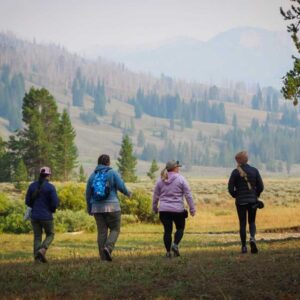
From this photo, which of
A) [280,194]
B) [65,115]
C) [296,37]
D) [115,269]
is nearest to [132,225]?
[296,37]

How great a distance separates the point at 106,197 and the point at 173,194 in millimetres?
1481

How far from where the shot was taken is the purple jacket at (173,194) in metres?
14.1

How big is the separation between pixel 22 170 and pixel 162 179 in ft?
204

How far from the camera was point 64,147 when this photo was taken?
8150 centimetres

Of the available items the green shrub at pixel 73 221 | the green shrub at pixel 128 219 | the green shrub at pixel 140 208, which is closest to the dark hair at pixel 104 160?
the green shrub at pixel 73 221

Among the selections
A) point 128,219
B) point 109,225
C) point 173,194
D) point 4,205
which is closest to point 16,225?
point 4,205

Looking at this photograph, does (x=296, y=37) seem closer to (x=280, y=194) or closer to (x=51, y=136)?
(x=280, y=194)

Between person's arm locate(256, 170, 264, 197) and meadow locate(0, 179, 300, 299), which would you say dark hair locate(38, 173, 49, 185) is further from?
person's arm locate(256, 170, 264, 197)

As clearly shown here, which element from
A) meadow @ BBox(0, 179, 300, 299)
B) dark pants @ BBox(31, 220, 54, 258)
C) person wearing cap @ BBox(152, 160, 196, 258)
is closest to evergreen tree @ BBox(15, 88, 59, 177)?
dark pants @ BBox(31, 220, 54, 258)

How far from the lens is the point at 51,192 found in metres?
14.4

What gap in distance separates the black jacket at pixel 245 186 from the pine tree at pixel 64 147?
67476 mm

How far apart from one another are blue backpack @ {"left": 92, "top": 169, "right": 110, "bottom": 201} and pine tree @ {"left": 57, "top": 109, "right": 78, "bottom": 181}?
6782cm

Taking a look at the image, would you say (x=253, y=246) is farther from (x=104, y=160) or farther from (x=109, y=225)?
(x=104, y=160)

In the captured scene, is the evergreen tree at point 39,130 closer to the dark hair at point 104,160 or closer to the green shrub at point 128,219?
the green shrub at point 128,219
